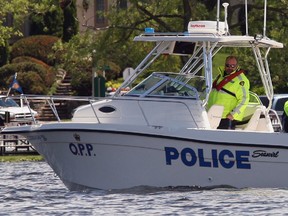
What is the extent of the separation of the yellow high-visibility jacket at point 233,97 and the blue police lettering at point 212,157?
97 cm

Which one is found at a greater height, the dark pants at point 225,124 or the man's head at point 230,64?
the man's head at point 230,64

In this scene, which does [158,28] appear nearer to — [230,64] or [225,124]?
[230,64]

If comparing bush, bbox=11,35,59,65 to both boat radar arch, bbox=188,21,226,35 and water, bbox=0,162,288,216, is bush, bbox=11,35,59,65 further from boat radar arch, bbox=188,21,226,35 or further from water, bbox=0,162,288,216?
boat radar arch, bbox=188,21,226,35

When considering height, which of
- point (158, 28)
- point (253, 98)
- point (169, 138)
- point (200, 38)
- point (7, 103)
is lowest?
point (7, 103)

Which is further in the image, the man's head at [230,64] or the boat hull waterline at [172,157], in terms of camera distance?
the man's head at [230,64]

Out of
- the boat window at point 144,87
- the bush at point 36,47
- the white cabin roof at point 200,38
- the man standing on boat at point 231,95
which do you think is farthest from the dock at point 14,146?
the bush at point 36,47

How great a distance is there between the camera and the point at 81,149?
2197cm

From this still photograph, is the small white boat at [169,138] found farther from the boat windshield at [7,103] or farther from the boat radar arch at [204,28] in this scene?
the boat windshield at [7,103]

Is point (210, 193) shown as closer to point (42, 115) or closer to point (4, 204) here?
point (4, 204)

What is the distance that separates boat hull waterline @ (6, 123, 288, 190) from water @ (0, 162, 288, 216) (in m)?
0.16

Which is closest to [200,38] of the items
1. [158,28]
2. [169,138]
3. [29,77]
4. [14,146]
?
[169,138]

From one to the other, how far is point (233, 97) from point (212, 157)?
1.29 meters

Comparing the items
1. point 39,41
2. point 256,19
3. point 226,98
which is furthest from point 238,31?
point 39,41

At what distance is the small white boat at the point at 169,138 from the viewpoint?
69.4ft
